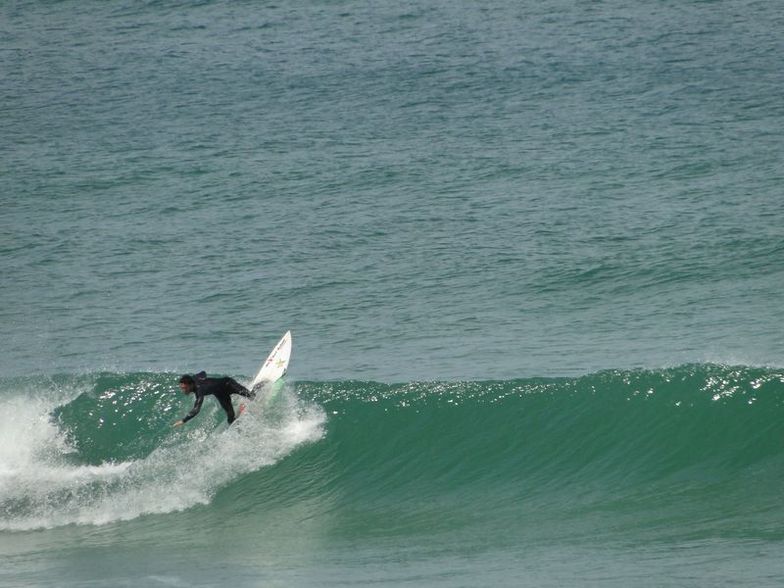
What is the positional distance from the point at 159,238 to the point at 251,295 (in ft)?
18.8

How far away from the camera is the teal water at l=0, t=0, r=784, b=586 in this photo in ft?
47.4

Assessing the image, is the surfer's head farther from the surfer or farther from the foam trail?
the foam trail

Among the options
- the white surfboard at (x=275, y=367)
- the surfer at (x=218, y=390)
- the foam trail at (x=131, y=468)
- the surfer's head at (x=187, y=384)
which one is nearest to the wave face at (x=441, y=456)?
the foam trail at (x=131, y=468)

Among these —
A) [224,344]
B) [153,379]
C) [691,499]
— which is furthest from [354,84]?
[691,499]

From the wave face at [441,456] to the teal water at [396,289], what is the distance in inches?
1.9

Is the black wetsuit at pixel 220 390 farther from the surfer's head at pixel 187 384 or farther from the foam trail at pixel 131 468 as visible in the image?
the foam trail at pixel 131 468

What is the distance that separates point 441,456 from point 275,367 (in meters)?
2.87

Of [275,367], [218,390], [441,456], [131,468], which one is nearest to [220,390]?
[218,390]

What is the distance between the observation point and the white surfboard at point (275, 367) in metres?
17.4

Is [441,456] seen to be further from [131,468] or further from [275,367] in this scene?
[131,468]

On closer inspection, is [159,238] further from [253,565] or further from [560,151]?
[253,565]

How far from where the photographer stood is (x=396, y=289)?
2598cm

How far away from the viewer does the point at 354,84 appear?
39062 mm

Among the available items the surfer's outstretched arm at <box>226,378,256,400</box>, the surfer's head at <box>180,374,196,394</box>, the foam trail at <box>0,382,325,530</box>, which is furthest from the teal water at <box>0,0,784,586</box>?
the surfer's head at <box>180,374,196,394</box>
